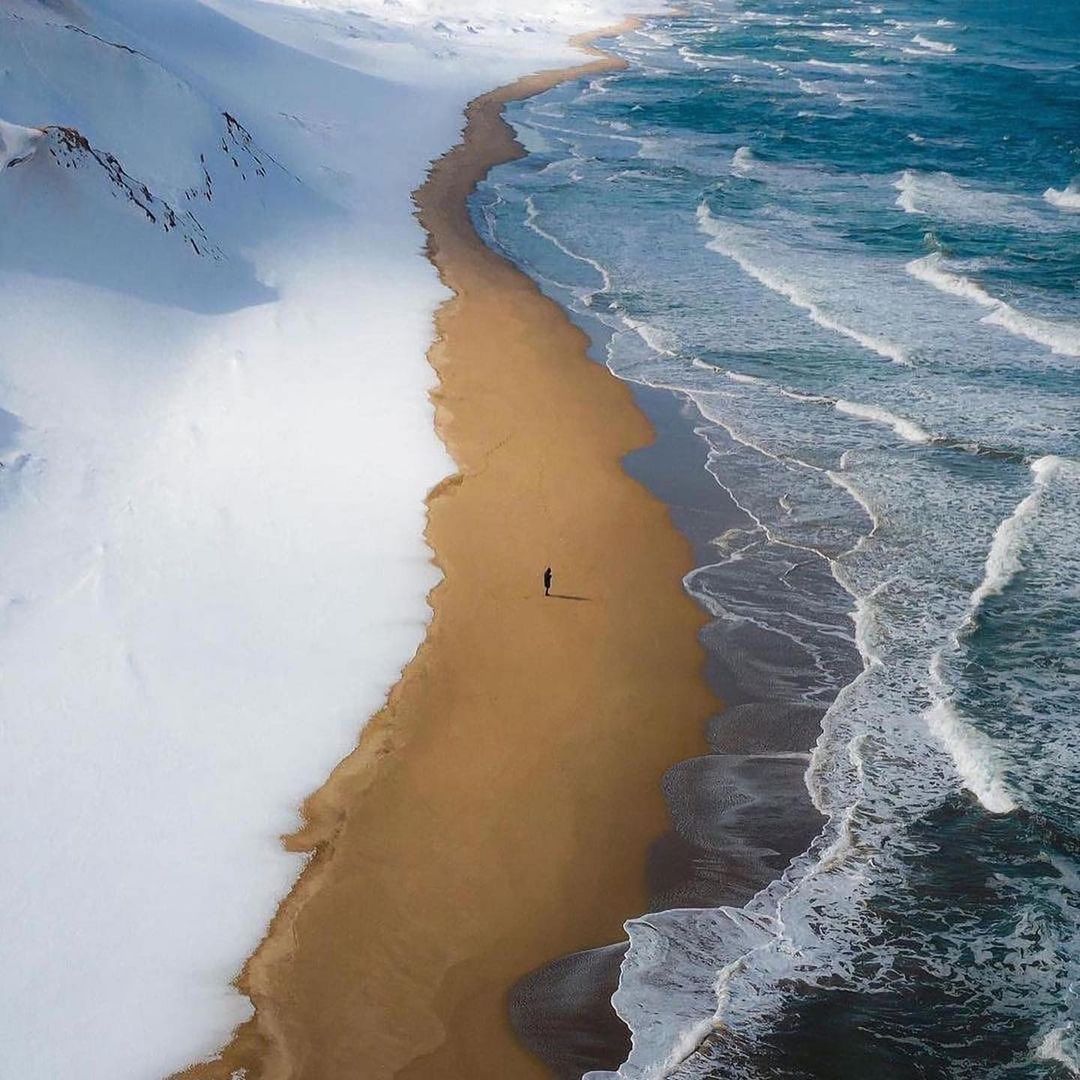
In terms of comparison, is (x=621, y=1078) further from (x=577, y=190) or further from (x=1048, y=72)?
(x=1048, y=72)

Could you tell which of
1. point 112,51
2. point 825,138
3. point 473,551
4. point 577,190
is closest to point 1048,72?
point 825,138

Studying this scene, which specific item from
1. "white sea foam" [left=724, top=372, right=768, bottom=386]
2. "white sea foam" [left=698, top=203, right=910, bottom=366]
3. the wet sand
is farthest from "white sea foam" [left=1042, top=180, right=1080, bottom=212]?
the wet sand

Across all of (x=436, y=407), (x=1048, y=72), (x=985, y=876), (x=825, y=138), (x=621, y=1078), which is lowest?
(x=621, y=1078)

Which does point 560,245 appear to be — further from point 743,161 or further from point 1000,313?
point 743,161

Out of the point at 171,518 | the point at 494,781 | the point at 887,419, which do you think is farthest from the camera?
the point at 887,419

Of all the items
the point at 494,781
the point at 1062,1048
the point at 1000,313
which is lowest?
the point at 1062,1048

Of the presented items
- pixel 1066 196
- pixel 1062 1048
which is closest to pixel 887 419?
pixel 1062 1048

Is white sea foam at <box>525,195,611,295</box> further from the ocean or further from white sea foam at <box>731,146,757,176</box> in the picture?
white sea foam at <box>731,146,757,176</box>
